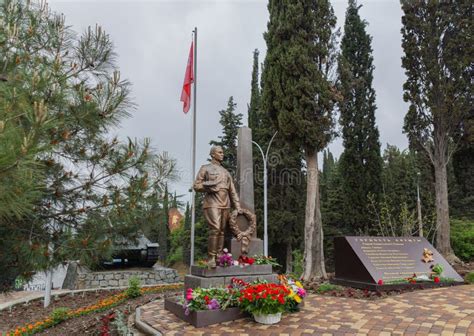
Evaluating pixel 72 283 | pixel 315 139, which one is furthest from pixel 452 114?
pixel 72 283

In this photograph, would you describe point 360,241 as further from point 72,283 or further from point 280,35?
point 72,283

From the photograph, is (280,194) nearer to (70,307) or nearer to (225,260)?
(70,307)

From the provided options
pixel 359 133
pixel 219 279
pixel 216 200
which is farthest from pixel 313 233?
pixel 359 133

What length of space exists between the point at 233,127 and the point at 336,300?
18.1 meters

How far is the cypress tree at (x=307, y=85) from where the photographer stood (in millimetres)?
11836

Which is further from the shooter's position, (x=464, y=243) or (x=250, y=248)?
(x=464, y=243)

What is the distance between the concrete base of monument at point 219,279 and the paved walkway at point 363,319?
595 mm

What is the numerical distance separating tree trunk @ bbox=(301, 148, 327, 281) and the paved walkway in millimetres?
5406

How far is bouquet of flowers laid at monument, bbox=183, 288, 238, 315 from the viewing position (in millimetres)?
5023

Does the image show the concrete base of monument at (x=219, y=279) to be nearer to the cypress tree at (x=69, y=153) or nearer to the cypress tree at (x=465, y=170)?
the cypress tree at (x=69, y=153)

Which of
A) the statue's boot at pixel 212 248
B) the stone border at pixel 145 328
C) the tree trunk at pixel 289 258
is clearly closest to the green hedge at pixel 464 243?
the tree trunk at pixel 289 258

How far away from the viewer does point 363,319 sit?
16.5 ft

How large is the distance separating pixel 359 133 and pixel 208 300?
16.3 m

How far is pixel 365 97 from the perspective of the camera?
1958 cm
